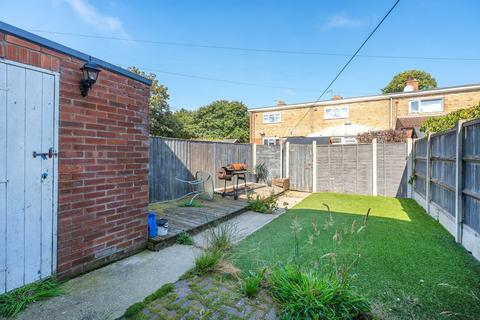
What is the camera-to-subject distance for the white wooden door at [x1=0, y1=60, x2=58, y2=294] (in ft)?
7.32

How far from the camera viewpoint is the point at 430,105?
50.9ft

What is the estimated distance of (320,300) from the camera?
211 centimetres

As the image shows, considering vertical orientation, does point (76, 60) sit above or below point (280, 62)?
below

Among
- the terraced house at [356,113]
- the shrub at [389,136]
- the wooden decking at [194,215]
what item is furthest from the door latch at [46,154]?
the terraced house at [356,113]

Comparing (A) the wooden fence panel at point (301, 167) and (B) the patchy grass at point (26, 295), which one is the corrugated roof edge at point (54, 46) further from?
(A) the wooden fence panel at point (301, 167)

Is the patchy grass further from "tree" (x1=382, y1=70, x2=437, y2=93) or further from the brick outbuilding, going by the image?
"tree" (x1=382, y1=70, x2=437, y2=93)

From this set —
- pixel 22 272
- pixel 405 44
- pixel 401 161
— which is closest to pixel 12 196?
pixel 22 272

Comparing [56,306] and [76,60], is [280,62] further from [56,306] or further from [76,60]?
[56,306]

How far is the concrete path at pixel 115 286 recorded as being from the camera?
2146mm

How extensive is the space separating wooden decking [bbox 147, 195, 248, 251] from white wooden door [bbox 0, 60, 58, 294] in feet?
4.75

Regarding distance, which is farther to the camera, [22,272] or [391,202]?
[391,202]

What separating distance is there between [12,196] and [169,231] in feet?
7.47

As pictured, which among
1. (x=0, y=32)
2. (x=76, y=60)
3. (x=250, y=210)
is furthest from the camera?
(x=250, y=210)

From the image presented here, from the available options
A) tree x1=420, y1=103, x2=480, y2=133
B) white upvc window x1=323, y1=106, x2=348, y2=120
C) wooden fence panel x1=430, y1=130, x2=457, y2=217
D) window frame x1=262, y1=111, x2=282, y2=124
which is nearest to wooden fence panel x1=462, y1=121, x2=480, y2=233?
wooden fence panel x1=430, y1=130, x2=457, y2=217
